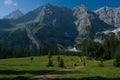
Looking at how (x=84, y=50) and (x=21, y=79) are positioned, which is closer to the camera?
(x=21, y=79)

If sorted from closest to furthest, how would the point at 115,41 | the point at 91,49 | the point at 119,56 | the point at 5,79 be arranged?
the point at 5,79 < the point at 119,56 < the point at 91,49 < the point at 115,41

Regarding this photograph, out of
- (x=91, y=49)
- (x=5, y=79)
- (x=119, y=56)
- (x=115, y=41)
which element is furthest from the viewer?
(x=115, y=41)

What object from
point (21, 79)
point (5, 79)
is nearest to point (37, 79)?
point (21, 79)

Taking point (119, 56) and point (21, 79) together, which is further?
point (119, 56)

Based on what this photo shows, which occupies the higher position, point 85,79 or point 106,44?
point 106,44

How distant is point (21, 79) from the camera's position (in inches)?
1800

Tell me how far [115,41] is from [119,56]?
86101mm

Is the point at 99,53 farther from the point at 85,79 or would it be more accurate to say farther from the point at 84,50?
the point at 85,79

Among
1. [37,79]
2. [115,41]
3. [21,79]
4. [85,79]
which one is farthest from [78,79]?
[115,41]

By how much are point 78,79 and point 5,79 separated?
14484 mm

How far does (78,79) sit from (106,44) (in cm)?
13720

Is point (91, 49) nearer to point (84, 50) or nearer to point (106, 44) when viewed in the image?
point (84, 50)

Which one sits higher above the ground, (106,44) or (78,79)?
(106,44)

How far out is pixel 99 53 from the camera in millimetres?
167250
